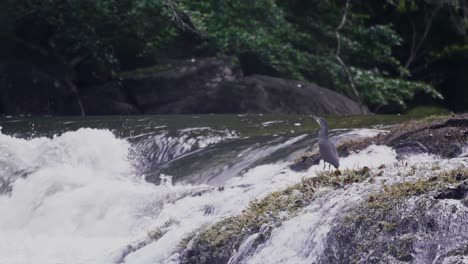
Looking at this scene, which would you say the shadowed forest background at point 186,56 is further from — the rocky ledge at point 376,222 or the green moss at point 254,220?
the rocky ledge at point 376,222

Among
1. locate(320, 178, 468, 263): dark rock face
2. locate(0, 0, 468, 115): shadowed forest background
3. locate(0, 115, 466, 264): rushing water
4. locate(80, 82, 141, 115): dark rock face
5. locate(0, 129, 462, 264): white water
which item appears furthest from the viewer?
locate(0, 0, 468, 115): shadowed forest background

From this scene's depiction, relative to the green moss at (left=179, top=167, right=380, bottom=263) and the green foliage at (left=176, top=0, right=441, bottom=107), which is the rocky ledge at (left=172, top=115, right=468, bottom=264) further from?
the green foliage at (left=176, top=0, right=441, bottom=107)

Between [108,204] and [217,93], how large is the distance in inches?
382

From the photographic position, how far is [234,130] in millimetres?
16000

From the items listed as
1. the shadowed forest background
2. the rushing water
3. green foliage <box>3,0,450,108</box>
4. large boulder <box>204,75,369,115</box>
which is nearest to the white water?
the rushing water

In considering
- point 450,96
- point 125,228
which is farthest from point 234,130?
point 450,96

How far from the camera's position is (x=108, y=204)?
1233cm

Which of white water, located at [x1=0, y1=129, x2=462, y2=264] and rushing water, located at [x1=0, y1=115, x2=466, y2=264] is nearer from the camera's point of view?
white water, located at [x1=0, y1=129, x2=462, y2=264]

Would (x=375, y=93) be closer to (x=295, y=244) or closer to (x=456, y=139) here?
(x=456, y=139)

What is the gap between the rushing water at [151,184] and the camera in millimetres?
9148

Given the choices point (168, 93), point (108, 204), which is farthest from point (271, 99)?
point (108, 204)

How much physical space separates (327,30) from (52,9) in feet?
29.4

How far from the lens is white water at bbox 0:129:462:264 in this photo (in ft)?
27.2

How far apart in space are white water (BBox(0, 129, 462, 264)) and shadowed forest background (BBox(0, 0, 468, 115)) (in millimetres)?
6634
